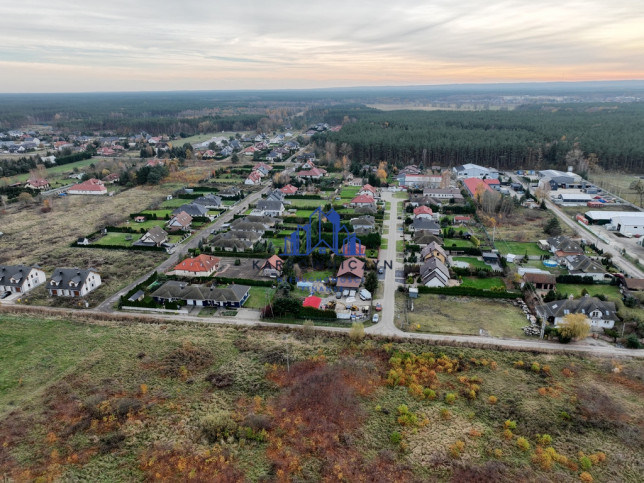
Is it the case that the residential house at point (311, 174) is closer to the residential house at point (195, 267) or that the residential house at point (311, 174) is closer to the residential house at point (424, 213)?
the residential house at point (424, 213)

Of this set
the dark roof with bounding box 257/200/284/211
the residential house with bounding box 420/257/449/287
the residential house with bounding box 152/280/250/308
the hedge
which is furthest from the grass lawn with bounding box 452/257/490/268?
the dark roof with bounding box 257/200/284/211

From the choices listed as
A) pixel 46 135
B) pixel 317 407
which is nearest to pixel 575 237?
pixel 317 407

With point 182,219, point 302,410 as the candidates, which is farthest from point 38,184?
point 302,410

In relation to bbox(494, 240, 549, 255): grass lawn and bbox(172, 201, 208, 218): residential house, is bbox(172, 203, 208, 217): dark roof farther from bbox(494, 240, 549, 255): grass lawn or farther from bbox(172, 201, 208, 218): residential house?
bbox(494, 240, 549, 255): grass lawn

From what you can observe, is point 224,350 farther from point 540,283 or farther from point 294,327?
point 540,283

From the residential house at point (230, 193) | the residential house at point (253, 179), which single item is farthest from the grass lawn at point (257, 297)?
the residential house at point (253, 179)

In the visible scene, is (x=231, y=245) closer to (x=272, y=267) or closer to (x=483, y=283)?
(x=272, y=267)
